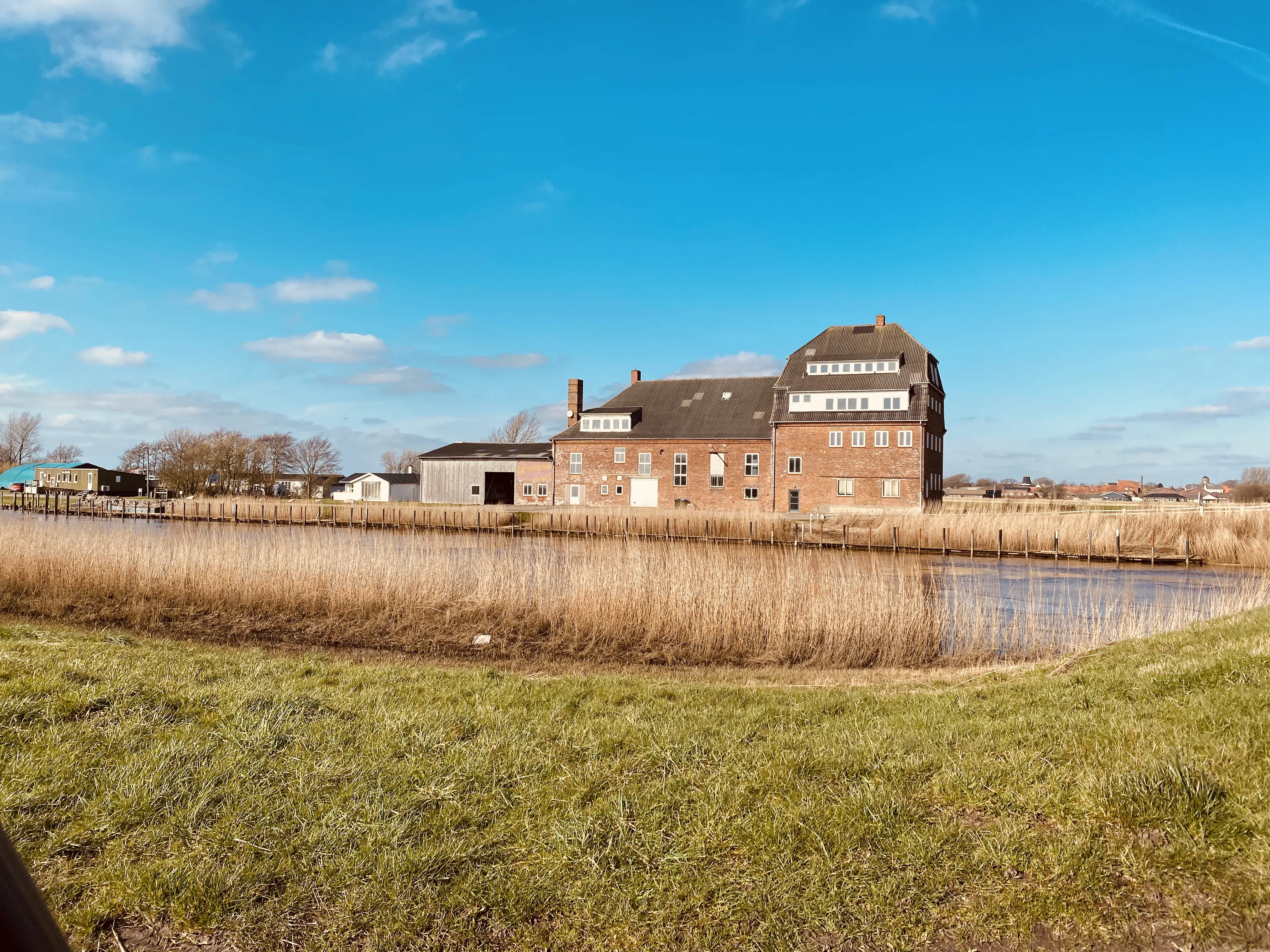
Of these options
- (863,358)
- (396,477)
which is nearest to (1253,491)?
(863,358)

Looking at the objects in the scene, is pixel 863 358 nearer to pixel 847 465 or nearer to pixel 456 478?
pixel 847 465

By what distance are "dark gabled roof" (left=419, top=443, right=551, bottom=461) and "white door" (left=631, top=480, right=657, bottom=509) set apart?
730 cm

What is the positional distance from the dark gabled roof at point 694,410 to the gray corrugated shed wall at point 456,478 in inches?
265

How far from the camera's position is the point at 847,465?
42438mm

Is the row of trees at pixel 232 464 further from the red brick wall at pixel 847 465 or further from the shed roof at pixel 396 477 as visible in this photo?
the red brick wall at pixel 847 465

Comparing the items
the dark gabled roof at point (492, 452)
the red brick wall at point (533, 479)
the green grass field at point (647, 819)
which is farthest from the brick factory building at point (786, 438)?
the green grass field at point (647, 819)

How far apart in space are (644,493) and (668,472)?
1.97 m

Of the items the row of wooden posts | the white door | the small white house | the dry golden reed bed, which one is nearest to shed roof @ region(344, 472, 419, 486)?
the small white house

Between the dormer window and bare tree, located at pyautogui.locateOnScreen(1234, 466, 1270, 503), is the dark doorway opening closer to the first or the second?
the dormer window

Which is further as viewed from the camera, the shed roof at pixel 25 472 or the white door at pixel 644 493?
the shed roof at pixel 25 472

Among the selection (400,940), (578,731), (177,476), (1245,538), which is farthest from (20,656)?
(177,476)

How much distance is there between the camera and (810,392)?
44.0 metres

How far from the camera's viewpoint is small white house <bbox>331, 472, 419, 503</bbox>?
65.9 meters

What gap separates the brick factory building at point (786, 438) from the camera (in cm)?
4181
